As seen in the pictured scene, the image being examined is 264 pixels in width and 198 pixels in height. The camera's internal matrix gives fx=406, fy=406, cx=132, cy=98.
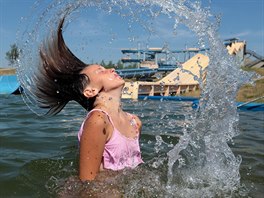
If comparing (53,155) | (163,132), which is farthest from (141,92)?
(53,155)

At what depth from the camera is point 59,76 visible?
3.28 metres

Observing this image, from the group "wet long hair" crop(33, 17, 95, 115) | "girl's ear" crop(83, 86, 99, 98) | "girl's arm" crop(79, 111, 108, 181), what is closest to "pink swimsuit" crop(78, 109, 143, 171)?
"girl's arm" crop(79, 111, 108, 181)

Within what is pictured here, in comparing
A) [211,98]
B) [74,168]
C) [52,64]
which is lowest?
[74,168]

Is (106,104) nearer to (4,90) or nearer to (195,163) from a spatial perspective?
(195,163)

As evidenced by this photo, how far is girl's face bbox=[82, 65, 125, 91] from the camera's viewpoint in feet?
10.1

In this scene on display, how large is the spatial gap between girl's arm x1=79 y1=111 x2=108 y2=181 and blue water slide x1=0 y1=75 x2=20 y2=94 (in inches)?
503

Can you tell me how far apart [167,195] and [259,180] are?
111 centimetres

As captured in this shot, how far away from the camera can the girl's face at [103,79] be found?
121 inches

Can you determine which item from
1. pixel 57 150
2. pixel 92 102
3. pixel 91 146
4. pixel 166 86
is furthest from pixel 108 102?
pixel 166 86

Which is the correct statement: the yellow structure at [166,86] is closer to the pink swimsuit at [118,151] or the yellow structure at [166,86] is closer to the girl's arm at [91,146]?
the pink swimsuit at [118,151]

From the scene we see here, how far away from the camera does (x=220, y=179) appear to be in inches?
138

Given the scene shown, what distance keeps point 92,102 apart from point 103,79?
0.21 m

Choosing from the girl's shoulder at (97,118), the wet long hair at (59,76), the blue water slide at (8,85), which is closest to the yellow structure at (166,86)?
the blue water slide at (8,85)

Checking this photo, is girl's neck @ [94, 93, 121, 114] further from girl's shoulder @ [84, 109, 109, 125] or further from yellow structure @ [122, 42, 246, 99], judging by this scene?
yellow structure @ [122, 42, 246, 99]
